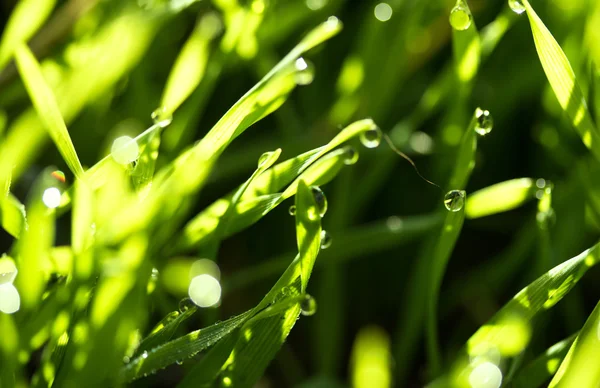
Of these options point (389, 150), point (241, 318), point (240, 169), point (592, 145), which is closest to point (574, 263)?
point (592, 145)

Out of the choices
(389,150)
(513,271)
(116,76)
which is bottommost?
(513,271)

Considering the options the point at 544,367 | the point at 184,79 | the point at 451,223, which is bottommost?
the point at 544,367

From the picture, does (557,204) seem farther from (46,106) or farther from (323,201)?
(46,106)

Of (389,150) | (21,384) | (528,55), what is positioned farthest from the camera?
(528,55)

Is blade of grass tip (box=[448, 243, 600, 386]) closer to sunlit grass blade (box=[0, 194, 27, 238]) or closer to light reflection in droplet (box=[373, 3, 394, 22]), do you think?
sunlit grass blade (box=[0, 194, 27, 238])

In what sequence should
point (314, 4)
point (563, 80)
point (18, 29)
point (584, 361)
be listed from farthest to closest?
point (314, 4) → point (18, 29) → point (563, 80) → point (584, 361)

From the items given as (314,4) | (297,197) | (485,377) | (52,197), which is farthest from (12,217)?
(314,4)

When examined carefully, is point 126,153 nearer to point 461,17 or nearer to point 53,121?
point 53,121
